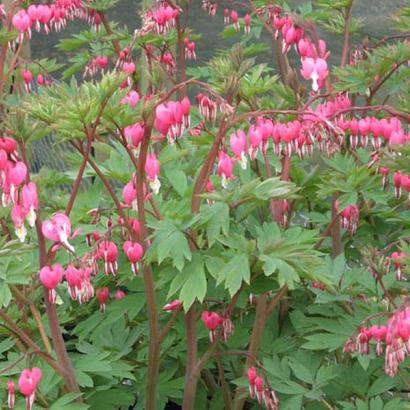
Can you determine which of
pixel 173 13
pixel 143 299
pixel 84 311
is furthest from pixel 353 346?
pixel 173 13

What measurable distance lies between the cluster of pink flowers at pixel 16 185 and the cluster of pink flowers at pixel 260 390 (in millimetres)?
661

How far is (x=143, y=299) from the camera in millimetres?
2436

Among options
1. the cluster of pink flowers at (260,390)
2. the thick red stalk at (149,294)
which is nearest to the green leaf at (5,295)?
the thick red stalk at (149,294)

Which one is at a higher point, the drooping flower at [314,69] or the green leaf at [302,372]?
the drooping flower at [314,69]

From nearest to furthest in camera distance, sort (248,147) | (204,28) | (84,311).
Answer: (248,147) → (84,311) → (204,28)

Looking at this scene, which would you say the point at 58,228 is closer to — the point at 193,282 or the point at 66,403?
the point at 193,282

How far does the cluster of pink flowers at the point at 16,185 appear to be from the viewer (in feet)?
6.11

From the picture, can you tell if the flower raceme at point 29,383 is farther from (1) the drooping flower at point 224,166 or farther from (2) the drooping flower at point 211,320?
(1) the drooping flower at point 224,166

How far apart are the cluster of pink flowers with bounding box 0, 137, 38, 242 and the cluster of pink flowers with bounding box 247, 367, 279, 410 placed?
0.66 m

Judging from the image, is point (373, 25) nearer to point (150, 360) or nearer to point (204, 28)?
point (204, 28)

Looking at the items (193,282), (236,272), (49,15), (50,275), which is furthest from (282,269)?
(49,15)

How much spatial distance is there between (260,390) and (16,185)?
0.78 meters

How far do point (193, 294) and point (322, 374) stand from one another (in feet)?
1.76

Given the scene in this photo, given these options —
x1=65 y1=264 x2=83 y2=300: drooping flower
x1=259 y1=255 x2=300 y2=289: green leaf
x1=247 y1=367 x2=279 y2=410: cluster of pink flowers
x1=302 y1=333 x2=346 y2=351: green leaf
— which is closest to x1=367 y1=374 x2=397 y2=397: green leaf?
x1=302 y1=333 x2=346 y2=351: green leaf
